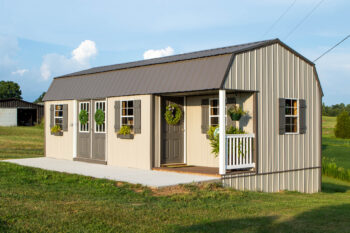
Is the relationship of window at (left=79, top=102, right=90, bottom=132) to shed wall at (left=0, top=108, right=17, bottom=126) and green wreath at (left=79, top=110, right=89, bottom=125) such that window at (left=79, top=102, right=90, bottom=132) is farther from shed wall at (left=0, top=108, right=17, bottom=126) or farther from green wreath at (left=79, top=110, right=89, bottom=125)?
shed wall at (left=0, top=108, right=17, bottom=126)

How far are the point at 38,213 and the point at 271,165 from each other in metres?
6.58

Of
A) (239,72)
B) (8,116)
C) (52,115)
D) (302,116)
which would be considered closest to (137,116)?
(239,72)

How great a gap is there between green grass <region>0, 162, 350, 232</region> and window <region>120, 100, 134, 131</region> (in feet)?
10.4

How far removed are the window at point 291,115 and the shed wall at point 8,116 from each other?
107ft

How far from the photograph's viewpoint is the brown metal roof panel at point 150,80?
404 inches

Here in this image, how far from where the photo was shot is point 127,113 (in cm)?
1276

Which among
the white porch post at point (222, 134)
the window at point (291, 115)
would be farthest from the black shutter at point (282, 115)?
the white porch post at point (222, 134)

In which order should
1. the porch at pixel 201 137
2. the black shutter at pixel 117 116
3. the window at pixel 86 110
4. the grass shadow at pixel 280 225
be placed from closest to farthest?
the grass shadow at pixel 280 225, the porch at pixel 201 137, the black shutter at pixel 117 116, the window at pixel 86 110

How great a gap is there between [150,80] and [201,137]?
221cm

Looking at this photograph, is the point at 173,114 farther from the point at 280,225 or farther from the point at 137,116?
the point at 280,225

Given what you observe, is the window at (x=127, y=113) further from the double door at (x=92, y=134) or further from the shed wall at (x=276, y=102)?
the shed wall at (x=276, y=102)

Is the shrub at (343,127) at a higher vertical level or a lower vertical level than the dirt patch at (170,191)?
higher

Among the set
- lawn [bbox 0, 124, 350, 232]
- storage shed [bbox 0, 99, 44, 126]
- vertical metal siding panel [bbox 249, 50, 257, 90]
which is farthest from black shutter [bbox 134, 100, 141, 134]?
storage shed [bbox 0, 99, 44, 126]

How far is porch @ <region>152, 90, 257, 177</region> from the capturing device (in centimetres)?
1049
